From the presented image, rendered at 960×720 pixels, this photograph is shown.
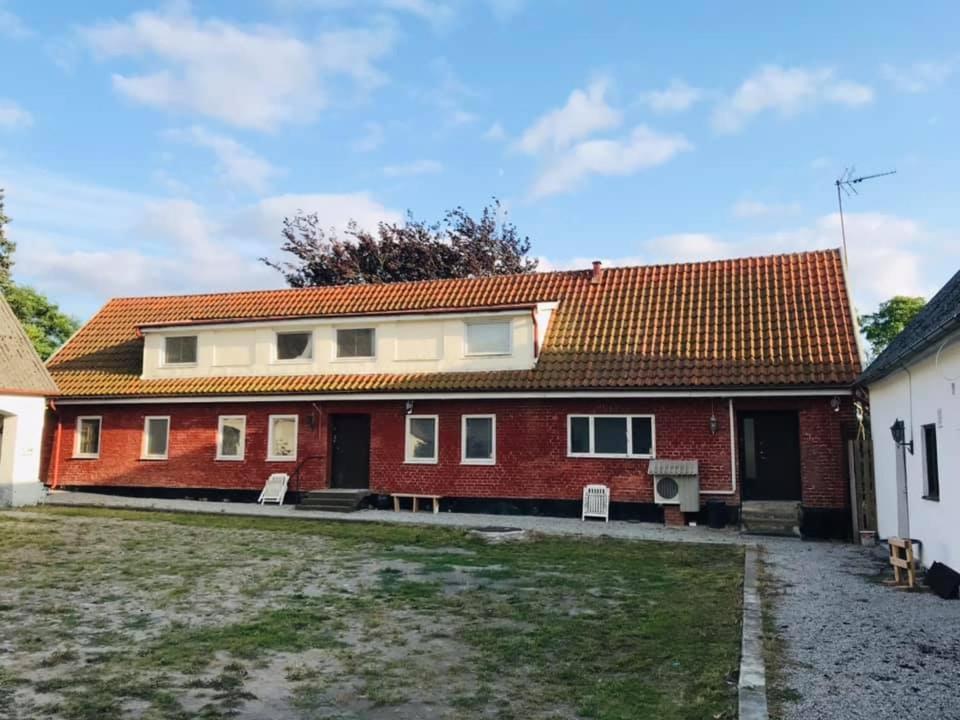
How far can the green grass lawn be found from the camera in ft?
17.7

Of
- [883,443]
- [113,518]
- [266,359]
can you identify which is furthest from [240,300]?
[883,443]

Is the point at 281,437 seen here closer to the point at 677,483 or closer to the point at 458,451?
the point at 458,451

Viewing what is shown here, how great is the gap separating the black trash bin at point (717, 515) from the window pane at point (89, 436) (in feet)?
57.5

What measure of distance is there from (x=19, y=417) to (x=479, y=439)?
39.0 feet

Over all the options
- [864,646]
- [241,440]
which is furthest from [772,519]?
[241,440]

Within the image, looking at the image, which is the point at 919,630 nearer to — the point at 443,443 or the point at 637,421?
the point at 637,421

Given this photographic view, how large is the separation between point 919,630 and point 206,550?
10419 millimetres

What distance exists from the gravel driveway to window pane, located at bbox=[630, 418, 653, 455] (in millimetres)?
6436

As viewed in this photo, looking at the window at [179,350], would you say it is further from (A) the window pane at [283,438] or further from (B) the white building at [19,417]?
(A) the window pane at [283,438]

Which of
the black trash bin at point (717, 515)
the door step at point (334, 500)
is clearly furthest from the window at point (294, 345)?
the black trash bin at point (717, 515)

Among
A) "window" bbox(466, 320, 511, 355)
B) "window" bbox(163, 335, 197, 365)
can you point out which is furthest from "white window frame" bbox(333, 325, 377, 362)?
"window" bbox(163, 335, 197, 365)

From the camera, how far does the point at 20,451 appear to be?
1928cm

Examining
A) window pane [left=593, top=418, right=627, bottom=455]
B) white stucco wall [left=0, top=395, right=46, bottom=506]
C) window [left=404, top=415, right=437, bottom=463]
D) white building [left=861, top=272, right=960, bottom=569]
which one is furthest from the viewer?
window [left=404, top=415, right=437, bottom=463]

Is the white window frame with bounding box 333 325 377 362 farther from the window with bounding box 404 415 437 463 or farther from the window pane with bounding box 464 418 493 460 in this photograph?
the window pane with bounding box 464 418 493 460
